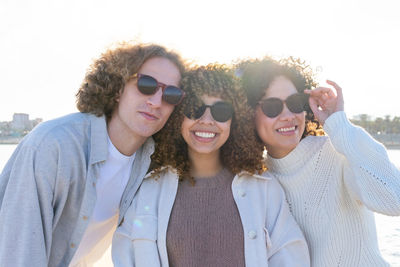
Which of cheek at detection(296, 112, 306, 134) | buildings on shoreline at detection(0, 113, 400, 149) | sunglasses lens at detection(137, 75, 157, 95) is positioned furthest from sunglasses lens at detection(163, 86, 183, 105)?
buildings on shoreline at detection(0, 113, 400, 149)

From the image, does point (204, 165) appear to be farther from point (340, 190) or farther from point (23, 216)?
point (23, 216)

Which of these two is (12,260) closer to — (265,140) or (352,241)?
(265,140)

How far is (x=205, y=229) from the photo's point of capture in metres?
2.78

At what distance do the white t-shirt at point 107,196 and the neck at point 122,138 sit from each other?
0.06m

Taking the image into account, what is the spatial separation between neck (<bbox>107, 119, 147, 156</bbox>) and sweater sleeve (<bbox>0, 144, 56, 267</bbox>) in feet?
2.42

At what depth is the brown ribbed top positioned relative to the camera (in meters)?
2.70

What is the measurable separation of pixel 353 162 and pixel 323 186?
37 centimetres

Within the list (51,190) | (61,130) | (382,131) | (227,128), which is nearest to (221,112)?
(227,128)

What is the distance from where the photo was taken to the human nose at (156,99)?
10.0 feet

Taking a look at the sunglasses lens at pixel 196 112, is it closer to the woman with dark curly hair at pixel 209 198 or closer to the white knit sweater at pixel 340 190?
the woman with dark curly hair at pixel 209 198

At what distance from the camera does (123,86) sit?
10.5 feet

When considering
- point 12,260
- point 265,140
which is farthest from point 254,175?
point 12,260

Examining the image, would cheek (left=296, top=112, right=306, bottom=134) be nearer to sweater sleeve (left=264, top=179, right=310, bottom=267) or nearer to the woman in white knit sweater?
the woman in white knit sweater

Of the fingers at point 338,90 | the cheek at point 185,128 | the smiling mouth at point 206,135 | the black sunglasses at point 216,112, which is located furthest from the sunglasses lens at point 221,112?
the fingers at point 338,90
